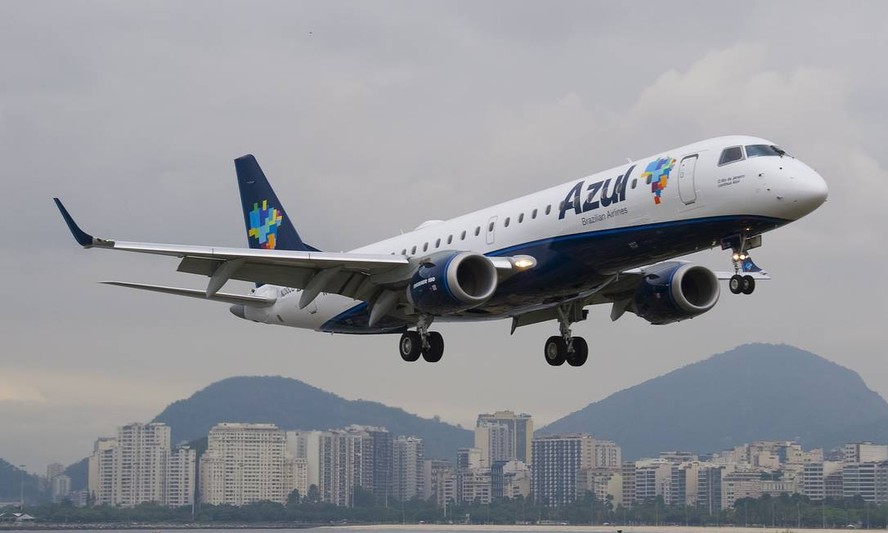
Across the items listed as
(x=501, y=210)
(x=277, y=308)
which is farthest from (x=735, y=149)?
(x=277, y=308)

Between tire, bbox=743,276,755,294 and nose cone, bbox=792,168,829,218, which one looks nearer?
nose cone, bbox=792,168,829,218

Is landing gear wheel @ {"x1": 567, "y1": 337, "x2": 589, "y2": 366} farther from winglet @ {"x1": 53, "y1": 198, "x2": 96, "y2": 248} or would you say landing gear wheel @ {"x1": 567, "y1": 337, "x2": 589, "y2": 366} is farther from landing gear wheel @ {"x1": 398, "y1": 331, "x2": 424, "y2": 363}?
winglet @ {"x1": 53, "y1": 198, "x2": 96, "y2": 248}

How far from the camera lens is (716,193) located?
38.8 metres

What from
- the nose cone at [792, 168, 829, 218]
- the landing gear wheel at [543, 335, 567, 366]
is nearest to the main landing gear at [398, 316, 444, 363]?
the landing gear wheel at [543, 335, 567, 366]

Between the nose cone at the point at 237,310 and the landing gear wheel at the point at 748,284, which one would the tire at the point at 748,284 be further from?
the nose cone at the point at 237,310

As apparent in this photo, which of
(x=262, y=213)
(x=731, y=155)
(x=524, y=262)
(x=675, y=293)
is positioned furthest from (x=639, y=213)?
(x=262, y=213)

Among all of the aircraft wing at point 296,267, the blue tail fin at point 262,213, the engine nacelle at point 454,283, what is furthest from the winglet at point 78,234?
the blue tail fin at point 262,213

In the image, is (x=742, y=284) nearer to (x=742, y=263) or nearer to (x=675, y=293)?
(x=742, y=263)

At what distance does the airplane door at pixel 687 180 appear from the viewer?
39156 mm

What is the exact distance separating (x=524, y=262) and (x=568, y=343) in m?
7.40

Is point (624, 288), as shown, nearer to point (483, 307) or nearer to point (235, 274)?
point (483, 307)

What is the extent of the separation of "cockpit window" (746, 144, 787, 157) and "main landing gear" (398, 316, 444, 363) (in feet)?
40.2

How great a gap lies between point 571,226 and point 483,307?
4.80m

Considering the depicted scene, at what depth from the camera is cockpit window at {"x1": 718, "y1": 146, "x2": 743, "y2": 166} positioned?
38.9 metres
